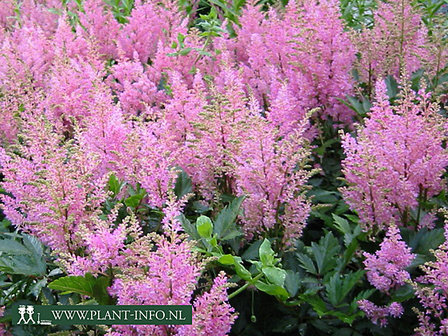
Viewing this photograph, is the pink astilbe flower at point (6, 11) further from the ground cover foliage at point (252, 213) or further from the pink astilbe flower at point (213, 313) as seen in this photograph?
the pink astilbe flower at point (213, 313)

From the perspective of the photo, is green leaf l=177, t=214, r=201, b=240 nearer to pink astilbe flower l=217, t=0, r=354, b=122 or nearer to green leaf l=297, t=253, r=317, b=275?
green leaf l=297, t=253, r=317, b=275

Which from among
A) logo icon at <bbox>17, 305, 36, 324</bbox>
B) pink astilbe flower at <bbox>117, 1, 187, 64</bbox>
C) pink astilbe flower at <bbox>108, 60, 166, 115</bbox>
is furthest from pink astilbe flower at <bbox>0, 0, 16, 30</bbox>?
logo icon at <bbox>17, 305, 36, 324</bbox>

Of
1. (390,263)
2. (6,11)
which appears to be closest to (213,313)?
(390,263)

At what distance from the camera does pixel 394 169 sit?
7.00 ft

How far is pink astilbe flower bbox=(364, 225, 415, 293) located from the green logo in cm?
63

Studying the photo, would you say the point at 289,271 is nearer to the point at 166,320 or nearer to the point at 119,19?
the point at 166,320

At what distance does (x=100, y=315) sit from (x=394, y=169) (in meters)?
1.16

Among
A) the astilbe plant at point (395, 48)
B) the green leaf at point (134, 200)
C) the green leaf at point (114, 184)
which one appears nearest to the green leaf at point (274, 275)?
the green leaf at point (134, 200)

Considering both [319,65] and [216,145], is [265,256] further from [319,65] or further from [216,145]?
[319,65]

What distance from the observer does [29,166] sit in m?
2.29

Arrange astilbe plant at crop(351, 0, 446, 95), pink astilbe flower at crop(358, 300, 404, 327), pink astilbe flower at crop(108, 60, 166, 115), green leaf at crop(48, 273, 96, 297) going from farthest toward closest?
pink astilbe flower at crop(108, 60, 166, 115) < astilbe plant at crop(351, 0, 446, 95) < pink astilbe flower at crop(358, 300, 404, 327) < green leaf at crop(48, 273, 96, 297)

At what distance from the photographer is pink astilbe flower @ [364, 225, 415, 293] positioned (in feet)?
6.00

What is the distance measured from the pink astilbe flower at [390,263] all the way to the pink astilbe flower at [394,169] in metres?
0.20

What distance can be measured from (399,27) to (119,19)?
2588 millimetres
